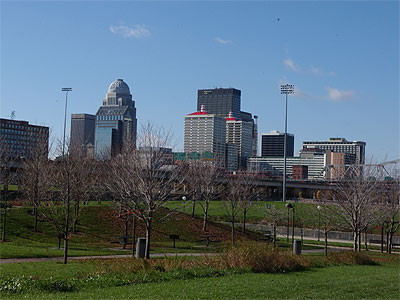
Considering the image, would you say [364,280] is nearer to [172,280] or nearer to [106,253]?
[172,280]

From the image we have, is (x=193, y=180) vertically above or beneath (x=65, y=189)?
above

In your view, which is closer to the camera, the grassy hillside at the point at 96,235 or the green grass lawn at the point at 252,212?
the grassy hillside at the point at 96,235

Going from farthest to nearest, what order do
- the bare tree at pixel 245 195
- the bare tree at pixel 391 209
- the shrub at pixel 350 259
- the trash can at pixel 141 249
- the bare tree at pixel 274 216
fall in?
the bare tree at pixel 245 195 → the bare tree at pixel 391 209 → the bare tree at pixel 274 216 → the shrub at pixel 350 259 → the trash can at pixel 141 249

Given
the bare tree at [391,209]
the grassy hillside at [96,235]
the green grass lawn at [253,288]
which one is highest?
the bare tree at [391,209]

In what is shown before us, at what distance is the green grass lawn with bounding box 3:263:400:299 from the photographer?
14.3m

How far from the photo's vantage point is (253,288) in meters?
15.7

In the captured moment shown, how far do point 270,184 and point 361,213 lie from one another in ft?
250

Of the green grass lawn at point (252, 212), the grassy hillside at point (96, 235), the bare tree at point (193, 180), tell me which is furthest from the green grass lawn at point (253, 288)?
the green grass lawn at point (252, 212)

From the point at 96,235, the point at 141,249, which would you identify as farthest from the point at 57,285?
the point at 96,235

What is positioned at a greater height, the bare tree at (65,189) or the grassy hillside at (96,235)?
the bare tree at (65,189)

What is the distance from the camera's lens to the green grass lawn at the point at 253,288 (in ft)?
46.9

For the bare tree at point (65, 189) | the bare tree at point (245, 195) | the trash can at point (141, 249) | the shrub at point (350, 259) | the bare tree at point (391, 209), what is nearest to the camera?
the bare tree at point (65, 189)

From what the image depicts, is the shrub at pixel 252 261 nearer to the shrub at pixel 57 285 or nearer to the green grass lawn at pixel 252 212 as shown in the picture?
the shrub at pixel 57 285

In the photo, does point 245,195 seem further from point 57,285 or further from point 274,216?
point 57,285
